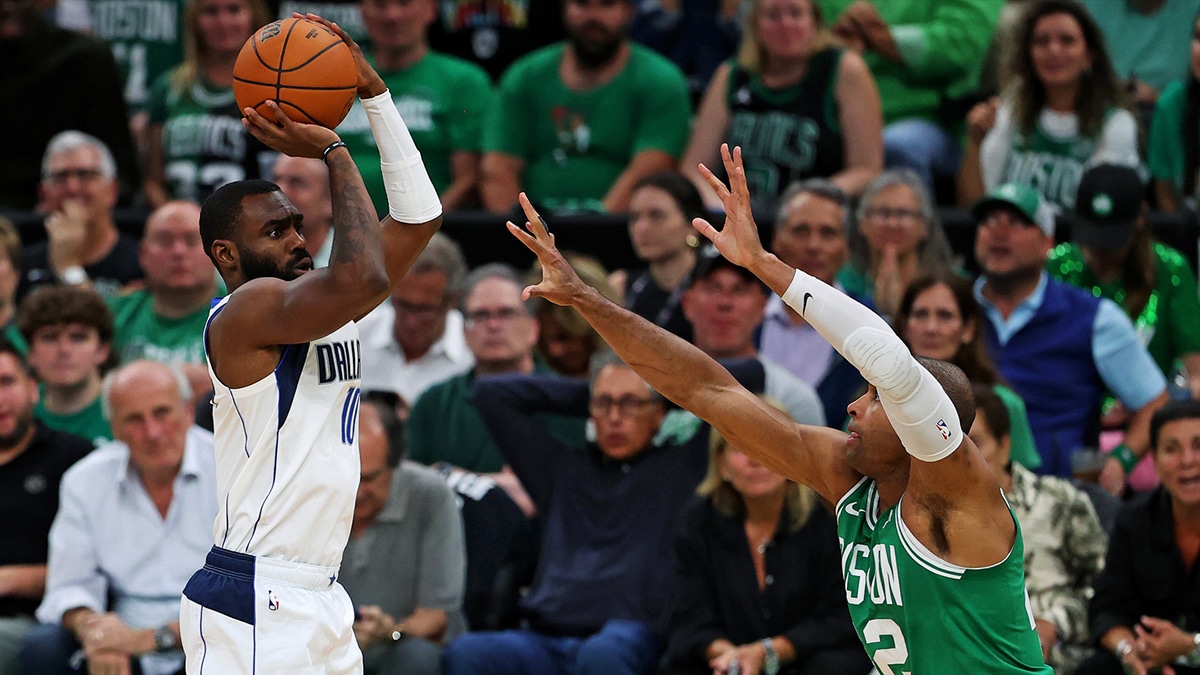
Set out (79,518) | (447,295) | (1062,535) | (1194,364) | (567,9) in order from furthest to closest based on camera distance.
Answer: (567,9) < (447,295) < (1194,364) < (79,518) < (1062,535)

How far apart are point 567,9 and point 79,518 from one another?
4009 mm

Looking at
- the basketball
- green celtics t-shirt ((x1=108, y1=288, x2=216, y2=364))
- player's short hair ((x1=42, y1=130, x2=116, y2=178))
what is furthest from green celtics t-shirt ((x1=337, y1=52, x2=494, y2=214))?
the basketball

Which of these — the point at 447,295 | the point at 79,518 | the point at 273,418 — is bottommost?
the point at 79,518

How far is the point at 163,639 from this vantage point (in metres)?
7.30

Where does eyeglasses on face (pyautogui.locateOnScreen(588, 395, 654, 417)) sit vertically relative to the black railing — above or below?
below

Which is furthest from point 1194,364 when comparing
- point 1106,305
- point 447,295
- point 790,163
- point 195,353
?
point 195,353

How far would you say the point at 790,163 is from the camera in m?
9.51

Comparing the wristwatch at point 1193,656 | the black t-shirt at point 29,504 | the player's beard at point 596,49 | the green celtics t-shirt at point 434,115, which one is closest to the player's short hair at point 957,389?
the wristwatch at point 1193,656

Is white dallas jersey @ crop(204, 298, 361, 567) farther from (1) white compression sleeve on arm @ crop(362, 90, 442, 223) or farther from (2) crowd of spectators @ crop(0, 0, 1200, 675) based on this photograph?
(2) crowd of spectators @ crop(0, 0, 1200, 675)

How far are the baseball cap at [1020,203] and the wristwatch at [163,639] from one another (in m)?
4.26

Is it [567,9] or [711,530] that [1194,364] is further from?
[567,9]

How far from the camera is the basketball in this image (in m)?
4.80

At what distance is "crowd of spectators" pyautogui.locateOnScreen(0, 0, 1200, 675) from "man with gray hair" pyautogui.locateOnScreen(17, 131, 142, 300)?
2 centimetres

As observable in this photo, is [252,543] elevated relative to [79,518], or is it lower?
elevated
